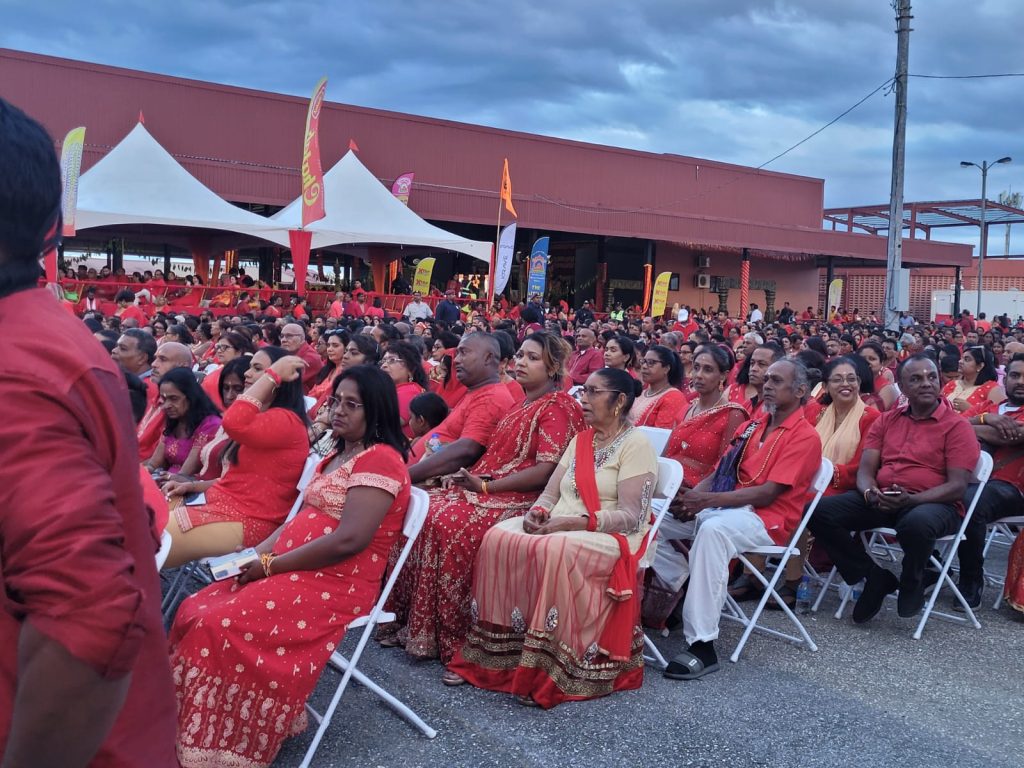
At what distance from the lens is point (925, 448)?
15.6 feet

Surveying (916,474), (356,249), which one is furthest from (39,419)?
(356,249)

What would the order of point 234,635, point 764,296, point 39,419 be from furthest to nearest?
point 764,296 → point 234,635 → point 39,419

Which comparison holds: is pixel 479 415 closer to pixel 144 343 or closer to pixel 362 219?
pixel 144 343

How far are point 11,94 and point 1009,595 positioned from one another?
21.6 meters

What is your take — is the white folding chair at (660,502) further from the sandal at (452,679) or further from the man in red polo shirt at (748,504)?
the sandal at (452,679)

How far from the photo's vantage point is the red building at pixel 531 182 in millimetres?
20969

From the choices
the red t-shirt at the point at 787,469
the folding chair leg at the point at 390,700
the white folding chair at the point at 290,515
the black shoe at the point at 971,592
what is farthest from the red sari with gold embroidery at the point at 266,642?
the black shoe at the point at 971,592

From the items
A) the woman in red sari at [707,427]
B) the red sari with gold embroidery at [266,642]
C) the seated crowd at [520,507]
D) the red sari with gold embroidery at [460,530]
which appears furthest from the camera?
the woman in red sari at [707,427]

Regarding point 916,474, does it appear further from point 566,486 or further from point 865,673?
point 566,486

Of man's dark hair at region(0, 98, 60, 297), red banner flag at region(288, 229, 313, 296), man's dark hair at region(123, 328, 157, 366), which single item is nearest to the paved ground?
man's dark hair at region(0, 98, 60, 297)

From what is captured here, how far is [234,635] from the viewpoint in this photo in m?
2.89

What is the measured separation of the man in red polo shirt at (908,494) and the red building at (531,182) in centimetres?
1666

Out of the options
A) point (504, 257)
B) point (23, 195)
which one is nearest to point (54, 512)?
point (23, 195)

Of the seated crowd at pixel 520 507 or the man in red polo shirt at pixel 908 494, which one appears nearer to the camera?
the seated crowd at pixel 520 507
